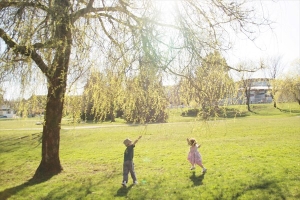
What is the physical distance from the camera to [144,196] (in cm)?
673

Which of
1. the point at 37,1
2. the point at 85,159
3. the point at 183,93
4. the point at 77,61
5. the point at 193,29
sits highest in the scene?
the point at 37,1

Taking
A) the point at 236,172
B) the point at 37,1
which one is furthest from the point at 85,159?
the point at 37,1

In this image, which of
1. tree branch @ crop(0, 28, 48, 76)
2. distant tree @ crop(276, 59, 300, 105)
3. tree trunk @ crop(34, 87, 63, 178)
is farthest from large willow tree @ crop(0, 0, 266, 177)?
distant tree @ crop(276, 59, 300, 105)

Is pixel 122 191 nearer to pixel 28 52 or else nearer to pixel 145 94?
pixel 145 94

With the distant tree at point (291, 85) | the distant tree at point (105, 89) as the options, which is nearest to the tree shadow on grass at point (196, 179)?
the distant tree at point (105, 89)

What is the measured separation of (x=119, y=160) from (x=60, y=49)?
274 inches

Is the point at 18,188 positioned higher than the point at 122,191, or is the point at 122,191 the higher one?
the point at 122,191

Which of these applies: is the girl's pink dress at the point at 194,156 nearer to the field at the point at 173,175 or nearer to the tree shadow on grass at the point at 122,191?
the field at the point at 173,175

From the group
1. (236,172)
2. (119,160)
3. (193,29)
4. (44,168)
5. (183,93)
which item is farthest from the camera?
(119,160)

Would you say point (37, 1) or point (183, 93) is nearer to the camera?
point (37, 1)

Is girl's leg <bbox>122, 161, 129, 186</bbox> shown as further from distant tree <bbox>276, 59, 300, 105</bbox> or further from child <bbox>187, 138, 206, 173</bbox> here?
distant tree <bbox>276, 59, 300, 105</bbox>

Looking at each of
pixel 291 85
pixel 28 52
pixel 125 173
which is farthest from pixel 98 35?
pixel 291 85

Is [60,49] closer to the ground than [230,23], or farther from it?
closer to the ground

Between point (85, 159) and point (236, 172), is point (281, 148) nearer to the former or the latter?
point (236, 172)
